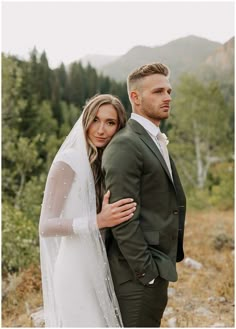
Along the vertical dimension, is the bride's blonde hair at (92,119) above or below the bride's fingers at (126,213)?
above

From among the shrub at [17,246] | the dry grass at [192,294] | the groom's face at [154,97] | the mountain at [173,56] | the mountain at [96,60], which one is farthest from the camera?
the mountain at [96,60]

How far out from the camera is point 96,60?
20188 mm

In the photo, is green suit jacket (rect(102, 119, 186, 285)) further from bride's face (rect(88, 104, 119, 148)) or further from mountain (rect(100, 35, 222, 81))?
mountain (rect(100, 35, 222, 81))

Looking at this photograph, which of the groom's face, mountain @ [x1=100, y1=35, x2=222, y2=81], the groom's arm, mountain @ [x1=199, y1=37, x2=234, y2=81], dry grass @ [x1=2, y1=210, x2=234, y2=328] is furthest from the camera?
mountain @ [x1=199, y1=37, x2=234, y2=81]

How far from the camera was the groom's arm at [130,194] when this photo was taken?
7.28 feet

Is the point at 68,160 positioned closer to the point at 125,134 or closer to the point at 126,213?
the point at 125,134

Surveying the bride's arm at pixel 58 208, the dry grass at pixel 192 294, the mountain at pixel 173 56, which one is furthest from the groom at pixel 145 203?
the mountain at pixel 173 56

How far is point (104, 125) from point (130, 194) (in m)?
0.44

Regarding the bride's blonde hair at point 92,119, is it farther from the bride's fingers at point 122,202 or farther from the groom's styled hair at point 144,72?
the bride's fingers at point 122,202

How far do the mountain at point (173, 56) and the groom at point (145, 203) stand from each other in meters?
9.93

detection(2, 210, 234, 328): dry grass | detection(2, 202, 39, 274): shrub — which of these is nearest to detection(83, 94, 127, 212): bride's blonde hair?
detection(2, 210, 234, 328): dry grass

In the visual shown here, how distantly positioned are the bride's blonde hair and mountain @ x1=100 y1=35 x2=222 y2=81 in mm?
9852

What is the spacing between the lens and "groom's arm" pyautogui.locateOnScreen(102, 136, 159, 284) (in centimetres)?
222

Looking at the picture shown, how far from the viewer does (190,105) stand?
71.1ft
